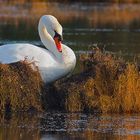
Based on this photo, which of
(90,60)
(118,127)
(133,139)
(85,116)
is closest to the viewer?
(133,139)

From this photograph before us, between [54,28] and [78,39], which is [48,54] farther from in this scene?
[78,39]

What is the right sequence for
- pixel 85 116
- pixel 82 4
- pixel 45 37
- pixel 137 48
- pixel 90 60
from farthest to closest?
pixel 82 4 < pixel 137 48 < pixel 45 37 < pixel 90 60 < pixel 85 116

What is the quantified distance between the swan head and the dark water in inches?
78.9

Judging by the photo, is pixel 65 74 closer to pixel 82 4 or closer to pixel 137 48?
pixel 137 48

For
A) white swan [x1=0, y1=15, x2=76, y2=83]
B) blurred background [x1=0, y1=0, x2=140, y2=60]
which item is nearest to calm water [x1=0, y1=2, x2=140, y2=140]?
blurred background [x1=0, y1=0, x2=140, y2=60]

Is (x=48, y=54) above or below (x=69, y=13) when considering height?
below

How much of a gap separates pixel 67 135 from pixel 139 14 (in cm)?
2893

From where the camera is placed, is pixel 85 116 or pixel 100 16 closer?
pixel 85 116

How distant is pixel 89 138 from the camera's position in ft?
37.0

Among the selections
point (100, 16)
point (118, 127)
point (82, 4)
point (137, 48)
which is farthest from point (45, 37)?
point (82, 4)

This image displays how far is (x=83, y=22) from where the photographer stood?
1355 inches

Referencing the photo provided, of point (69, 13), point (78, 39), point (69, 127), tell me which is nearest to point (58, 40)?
point (69, 127)

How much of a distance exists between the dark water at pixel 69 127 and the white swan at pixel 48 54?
123 centimetres

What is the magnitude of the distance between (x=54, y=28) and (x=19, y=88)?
5.96 ft
